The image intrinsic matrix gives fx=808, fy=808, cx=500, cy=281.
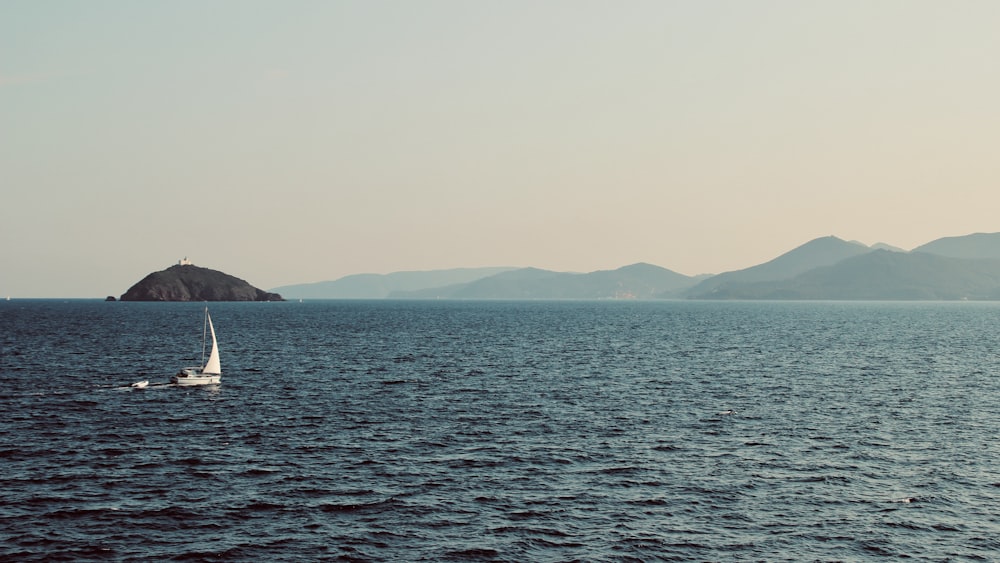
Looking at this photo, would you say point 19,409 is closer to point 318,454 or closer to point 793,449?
point 318,454

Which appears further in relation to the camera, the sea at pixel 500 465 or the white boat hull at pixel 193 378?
the white boat hull at pixel 193 378

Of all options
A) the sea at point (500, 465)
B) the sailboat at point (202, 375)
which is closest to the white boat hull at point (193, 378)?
the sailboat at point (202, 375)

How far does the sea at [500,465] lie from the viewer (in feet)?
115

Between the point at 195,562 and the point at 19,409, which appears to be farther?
the point at 19,409

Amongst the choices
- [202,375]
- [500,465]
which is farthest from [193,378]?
[500,465]

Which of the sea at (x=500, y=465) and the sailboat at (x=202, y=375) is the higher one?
the sailboat at (x=202, y=375)

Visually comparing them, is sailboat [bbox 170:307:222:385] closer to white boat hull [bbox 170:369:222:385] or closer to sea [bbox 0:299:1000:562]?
white boat hull [bbox 170:369:222:385]

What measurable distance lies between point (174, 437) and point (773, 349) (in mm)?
108063

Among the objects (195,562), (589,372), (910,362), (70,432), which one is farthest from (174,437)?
(910,362)

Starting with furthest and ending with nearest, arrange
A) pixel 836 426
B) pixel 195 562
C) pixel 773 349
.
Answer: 1. pixel 773 349
2. pixel 836 426
3. pixel 195 562

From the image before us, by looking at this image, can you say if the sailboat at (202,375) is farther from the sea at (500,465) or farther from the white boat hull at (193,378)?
the sea at (500,465)

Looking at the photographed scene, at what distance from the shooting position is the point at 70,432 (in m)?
57.6

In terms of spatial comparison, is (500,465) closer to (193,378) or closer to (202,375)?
(193,378)

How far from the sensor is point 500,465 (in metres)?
48.2
